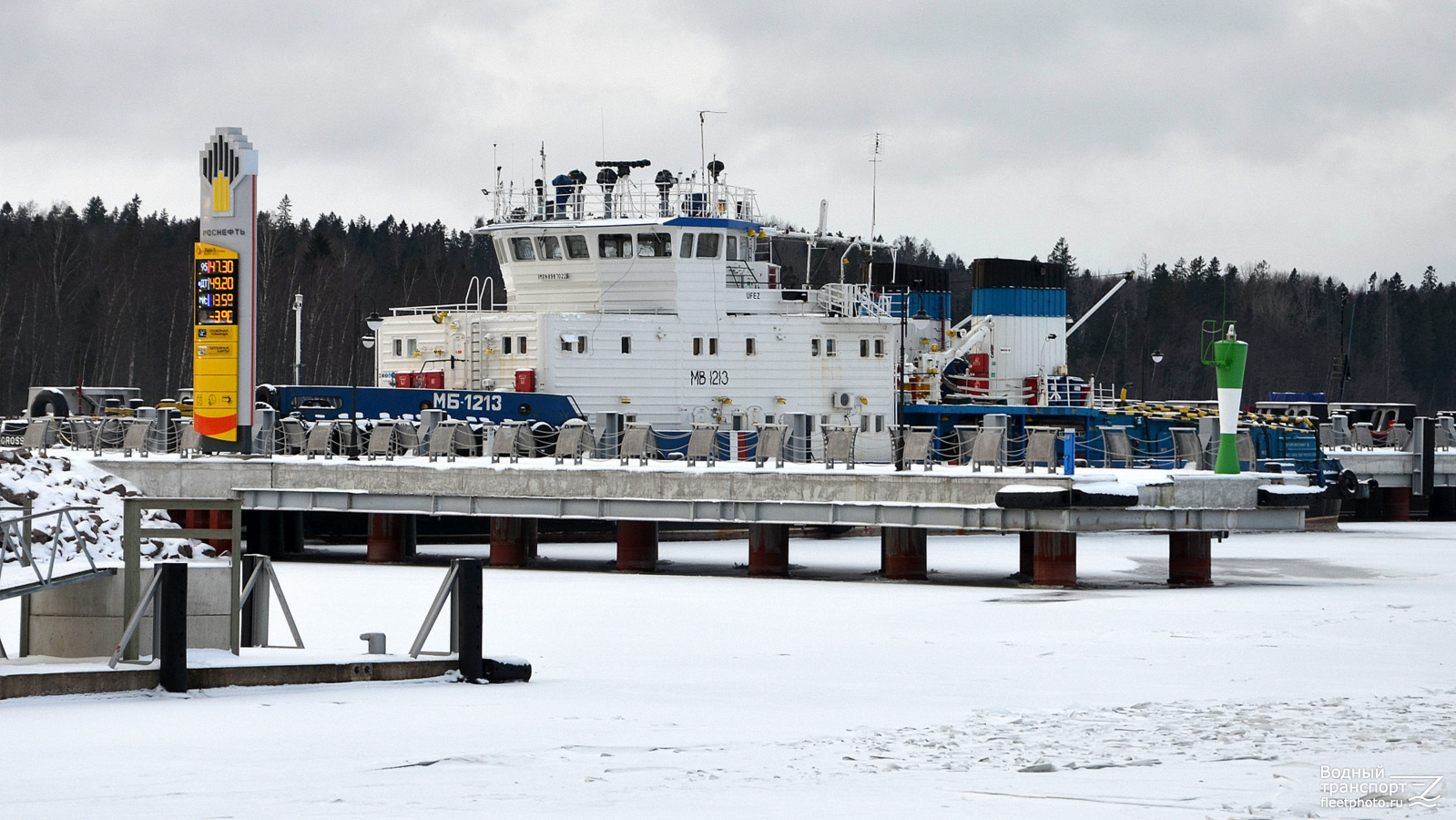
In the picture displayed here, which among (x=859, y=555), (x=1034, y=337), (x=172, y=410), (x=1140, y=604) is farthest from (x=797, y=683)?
(x=1034, y=337)

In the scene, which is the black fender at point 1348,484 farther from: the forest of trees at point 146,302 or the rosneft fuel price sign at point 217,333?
the forest of trees at point 146,302

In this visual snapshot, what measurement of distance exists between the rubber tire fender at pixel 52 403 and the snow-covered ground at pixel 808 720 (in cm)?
1962

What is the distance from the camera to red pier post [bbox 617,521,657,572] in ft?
90.4

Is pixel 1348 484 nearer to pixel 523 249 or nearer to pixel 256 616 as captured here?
pixel 523 249

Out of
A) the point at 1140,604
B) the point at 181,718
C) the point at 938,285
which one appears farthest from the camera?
the point at 938,285

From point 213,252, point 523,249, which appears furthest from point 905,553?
point 523,249

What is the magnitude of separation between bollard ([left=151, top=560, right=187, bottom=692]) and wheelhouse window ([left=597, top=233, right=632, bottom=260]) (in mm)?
21273

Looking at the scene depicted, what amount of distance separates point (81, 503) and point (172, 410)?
56.3 feet

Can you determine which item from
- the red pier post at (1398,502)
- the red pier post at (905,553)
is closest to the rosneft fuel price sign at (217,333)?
the red pier post at (905,553)

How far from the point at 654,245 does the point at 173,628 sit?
21452 mm

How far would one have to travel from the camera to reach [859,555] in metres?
31.5

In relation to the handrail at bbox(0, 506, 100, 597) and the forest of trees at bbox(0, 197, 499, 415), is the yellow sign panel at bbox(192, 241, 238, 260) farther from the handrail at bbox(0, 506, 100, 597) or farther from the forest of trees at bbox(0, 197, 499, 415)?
the forest of trees at bbox(0, 197, 499, 415)

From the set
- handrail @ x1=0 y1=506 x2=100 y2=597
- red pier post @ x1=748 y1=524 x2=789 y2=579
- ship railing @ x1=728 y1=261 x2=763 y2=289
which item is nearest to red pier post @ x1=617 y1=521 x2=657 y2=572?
A: red pier post @ x1=748 y1=524 x2=789 y2=579

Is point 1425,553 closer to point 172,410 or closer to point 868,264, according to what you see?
point 868,264
